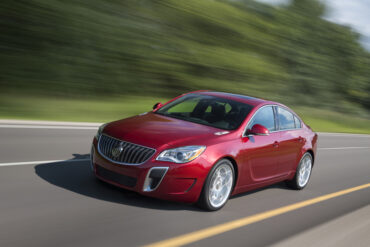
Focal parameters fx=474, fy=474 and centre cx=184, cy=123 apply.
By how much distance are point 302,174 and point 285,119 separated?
1.15 metres

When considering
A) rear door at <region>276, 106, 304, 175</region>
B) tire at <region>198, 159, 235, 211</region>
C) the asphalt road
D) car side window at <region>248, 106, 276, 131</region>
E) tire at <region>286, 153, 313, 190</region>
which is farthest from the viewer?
tire at <region>286, 153, 313, 190</region>

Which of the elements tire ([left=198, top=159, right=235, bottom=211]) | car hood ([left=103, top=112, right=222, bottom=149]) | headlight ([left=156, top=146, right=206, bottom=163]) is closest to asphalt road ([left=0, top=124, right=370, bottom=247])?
tire ([left=198, top=159, right=235, bottom=211])

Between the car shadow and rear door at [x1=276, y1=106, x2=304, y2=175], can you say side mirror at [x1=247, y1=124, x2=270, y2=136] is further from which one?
the car shadow

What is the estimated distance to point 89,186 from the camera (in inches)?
242

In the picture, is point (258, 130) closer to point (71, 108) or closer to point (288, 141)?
point (288, 141)

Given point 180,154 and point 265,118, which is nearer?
point 180,154

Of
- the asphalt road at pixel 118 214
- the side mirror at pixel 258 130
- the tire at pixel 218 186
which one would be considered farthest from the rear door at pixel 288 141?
the tire at pixel 218 186

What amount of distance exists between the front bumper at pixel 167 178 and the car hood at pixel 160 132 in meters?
0.26

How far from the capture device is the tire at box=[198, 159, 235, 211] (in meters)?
5.67

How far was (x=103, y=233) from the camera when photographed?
4672mm

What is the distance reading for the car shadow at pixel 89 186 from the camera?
18.9 ft

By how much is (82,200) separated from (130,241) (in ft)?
4.14

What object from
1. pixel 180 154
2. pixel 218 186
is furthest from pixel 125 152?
pixel 218 186

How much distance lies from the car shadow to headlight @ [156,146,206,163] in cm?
70
